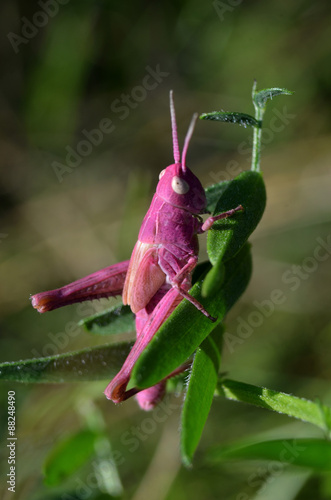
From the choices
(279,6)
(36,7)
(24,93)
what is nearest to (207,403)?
(279,6)

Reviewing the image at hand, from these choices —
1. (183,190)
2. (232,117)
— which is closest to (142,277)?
(183,190)

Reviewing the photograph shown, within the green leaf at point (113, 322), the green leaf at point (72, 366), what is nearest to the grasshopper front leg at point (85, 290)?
the green leaf at point (113, 322)

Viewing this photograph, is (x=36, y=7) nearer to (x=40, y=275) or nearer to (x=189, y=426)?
(x=40, y=275)

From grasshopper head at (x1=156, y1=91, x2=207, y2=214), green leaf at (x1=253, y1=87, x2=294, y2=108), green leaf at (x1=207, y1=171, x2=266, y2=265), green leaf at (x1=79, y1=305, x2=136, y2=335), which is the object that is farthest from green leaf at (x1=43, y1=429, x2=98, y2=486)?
green leaf at (x1=253, y1=87, x2=294, y2=108)

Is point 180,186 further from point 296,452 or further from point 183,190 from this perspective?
point 296,452

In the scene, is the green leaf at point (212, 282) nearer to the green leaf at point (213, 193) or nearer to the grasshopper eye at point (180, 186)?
the grasshopper eye at point (180, 186)

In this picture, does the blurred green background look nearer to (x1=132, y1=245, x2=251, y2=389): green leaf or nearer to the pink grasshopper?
the pink grasshopper
